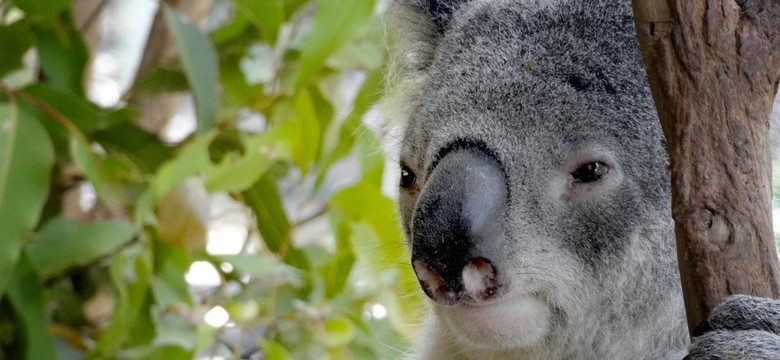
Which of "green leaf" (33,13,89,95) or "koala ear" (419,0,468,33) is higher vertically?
"koala ear" (419,0,468,33)

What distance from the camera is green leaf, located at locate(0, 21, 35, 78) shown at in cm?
217

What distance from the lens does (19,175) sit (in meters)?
1.83

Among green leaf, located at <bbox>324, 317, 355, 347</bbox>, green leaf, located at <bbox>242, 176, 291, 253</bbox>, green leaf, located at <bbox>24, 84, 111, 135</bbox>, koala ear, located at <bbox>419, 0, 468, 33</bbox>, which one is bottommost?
green leaf, located at <bbox>324, 317, 355, 347</bbox>

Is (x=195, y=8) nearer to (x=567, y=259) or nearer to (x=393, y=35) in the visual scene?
(x=393, y=35)

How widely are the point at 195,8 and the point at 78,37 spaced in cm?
48

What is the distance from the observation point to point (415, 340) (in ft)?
7.20

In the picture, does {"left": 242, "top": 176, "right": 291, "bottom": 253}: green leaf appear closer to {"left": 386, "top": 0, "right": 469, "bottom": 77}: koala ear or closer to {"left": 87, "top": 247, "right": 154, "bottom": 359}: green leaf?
{"left": 87, "top": 247, "right": 154, "bottom": 359}: green leaf

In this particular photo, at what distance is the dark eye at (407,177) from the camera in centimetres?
153

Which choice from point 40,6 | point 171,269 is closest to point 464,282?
point 171,269

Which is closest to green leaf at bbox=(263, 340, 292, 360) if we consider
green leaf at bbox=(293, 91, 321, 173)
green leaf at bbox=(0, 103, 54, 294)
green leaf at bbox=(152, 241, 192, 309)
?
green leaf at bbox=(152, 241, 192, 309)

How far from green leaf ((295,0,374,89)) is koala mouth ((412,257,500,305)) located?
25.7 inches

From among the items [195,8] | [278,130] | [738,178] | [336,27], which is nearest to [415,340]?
[278,130]

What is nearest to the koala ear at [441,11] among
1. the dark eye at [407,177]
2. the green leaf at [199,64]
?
the dark eye at [407,177]

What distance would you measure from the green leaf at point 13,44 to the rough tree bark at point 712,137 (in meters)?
1.55
